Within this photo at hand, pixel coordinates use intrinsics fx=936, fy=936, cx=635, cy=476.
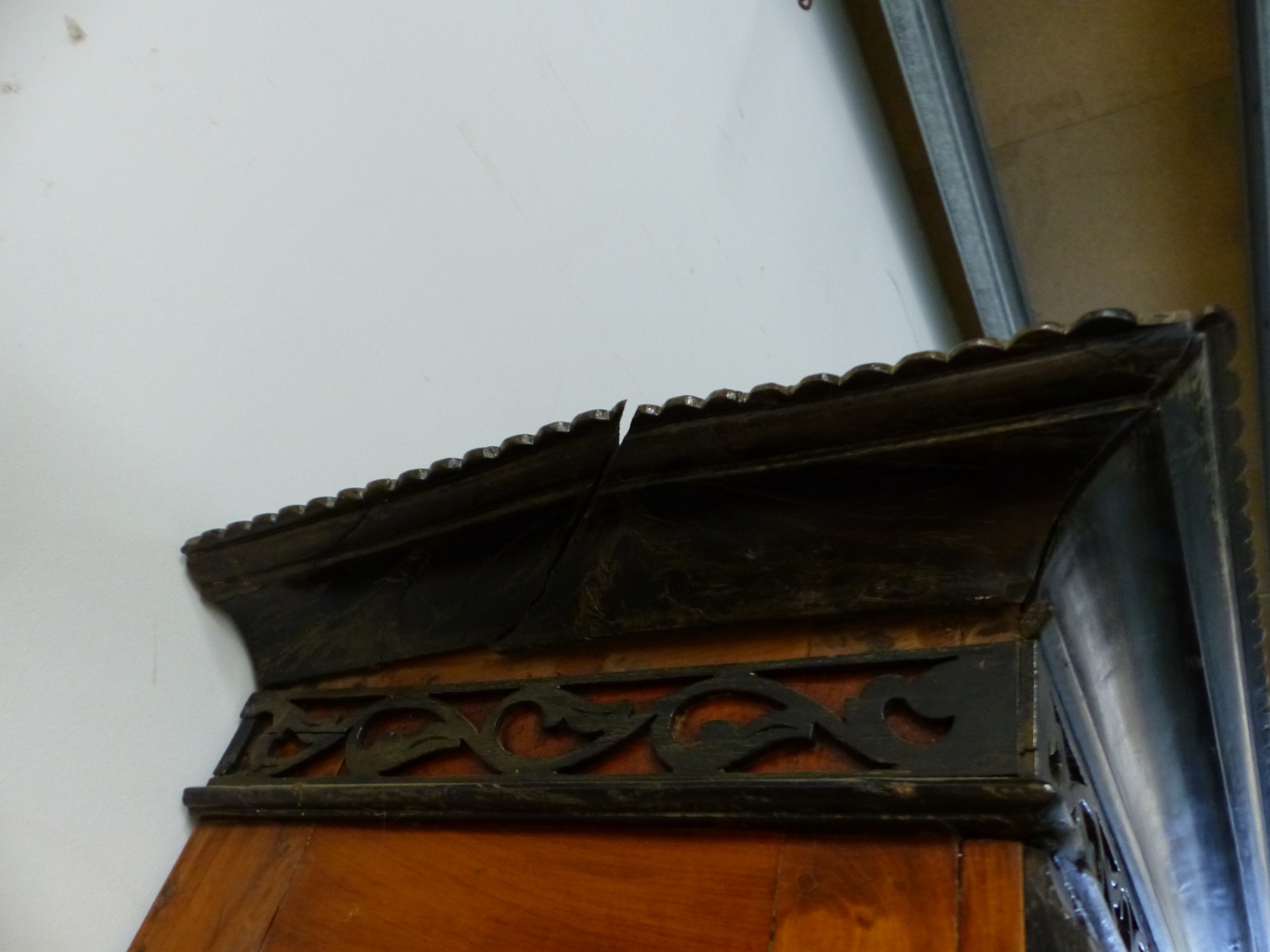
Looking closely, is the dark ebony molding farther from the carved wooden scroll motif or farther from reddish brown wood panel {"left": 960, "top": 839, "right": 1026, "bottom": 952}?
reddish brown wood panel {"left": 960, "top": 839, "right": 1026, "bottom": 952}

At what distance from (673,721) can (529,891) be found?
0.12 meters

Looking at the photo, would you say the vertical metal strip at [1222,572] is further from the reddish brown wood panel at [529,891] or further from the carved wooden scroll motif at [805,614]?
the reddish brown wood panel at [529,891]

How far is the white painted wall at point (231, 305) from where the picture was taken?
61 cm

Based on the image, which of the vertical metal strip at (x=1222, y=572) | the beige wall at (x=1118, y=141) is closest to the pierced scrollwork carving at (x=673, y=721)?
the vertical metal strip at (x=1222, y=572)

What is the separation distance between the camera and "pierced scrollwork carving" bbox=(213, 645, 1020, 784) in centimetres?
46

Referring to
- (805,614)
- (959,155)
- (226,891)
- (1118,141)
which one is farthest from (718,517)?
(1118,141)

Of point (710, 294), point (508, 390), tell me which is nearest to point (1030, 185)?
point (710, 294)

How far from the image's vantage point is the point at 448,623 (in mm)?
666

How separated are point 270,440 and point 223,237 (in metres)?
0.17

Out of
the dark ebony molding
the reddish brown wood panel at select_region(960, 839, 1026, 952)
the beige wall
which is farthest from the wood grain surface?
the beige wall

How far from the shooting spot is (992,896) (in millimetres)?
413

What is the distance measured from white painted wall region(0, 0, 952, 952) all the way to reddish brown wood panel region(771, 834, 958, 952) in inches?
17.6

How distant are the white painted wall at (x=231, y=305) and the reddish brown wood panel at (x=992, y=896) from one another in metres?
0.53

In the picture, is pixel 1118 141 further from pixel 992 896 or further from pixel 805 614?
pixel 992 896
